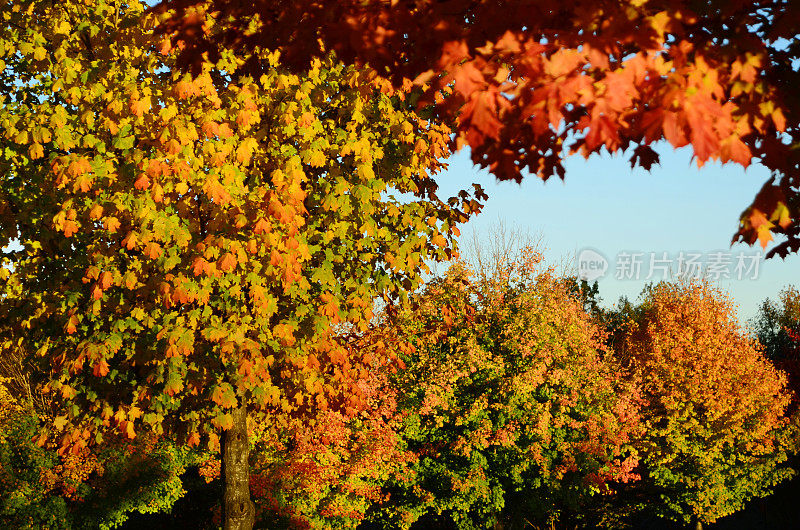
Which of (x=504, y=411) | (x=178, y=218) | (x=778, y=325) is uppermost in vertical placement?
(x=778, y=325)

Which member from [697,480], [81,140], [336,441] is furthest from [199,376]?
[697,480]

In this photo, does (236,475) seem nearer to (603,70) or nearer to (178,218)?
(178,218)

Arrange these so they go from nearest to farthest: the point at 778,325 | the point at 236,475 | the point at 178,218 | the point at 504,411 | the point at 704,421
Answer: the point at 178,218, the point at 236,475, the point at 504,411, the point at 704,421, the point at 778,325

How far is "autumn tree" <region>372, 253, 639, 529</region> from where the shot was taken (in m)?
22.9

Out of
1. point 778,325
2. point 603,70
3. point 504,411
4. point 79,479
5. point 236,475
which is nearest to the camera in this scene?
point 603,70

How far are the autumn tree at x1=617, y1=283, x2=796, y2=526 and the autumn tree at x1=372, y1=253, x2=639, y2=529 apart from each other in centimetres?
220

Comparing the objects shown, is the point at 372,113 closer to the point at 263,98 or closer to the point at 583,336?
the point at 263,98

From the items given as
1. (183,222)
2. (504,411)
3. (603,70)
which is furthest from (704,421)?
(603,70)

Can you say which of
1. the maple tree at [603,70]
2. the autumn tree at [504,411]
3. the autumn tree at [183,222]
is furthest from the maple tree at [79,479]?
the maple tree at [603,70]

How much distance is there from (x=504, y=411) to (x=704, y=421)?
31.1 ft

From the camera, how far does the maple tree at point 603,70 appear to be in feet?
10.1

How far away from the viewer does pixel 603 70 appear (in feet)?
10.6

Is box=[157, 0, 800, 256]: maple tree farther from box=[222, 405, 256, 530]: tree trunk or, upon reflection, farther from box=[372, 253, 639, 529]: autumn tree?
box=[372, 253, 639, 529]: autumn tree

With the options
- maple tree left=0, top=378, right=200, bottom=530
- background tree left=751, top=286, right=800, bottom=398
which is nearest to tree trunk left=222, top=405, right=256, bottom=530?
maple tree left=0, top=378, right=200, bottom=530
